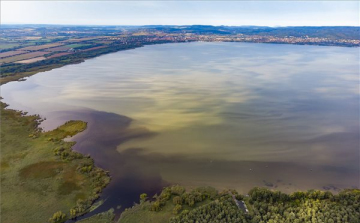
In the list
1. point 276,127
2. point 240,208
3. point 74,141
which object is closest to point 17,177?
point 74,141

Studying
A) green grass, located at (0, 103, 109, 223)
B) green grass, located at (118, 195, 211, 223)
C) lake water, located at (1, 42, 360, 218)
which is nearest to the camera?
green grass, located at (118, 195, 211, 223)

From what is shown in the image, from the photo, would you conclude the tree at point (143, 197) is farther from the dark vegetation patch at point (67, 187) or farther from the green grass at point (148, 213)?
the dark vegetation patch at point (67, 187)

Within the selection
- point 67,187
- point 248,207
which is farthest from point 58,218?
point 248,207

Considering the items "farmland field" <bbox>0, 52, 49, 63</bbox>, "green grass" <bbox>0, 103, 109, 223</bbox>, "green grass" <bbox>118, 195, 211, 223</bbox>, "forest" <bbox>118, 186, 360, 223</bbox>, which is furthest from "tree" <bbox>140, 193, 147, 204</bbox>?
"farmland field" <bbox>0, 52, 49, 63</bbox>

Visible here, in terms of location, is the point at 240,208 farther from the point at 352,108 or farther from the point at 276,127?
the point at 352,108

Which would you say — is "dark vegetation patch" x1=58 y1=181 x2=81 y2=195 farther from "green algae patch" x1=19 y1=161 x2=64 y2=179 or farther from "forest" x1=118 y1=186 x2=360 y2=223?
"forest" x1=118 y1=186 x2=360 y2=223

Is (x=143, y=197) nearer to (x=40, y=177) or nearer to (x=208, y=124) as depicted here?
(x=40, y=177)
